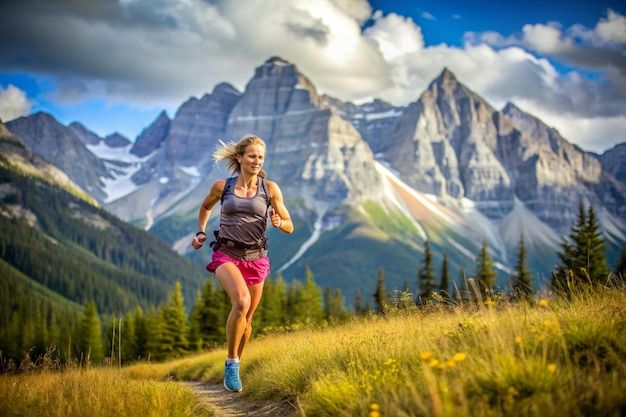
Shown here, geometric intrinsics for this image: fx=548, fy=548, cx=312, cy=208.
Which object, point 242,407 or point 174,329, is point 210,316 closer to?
point 174,329

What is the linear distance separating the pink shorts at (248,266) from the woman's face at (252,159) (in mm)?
1371

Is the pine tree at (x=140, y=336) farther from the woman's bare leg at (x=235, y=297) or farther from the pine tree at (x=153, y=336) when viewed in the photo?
the woman's bare leg at (x=235, y=297)

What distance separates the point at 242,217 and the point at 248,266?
0.77 meters

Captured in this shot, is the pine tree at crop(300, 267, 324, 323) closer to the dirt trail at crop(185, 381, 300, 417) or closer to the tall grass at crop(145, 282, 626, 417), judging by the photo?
the dirt trail at crop(185, 381, 300, 417)

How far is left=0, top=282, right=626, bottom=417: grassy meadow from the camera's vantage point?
448 centimetres

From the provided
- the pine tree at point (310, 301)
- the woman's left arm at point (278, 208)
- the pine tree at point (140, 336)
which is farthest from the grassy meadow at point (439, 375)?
the pine tree at point (140, 336)

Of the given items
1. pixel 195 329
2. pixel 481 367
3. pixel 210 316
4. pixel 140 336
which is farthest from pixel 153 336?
pixel 481 367

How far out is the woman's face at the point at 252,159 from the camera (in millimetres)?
8617

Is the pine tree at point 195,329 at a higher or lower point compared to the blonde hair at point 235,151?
lower

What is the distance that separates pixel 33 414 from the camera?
6.23 m

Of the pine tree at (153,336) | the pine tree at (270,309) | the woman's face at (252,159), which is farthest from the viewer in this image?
the pine tree at (270,309)

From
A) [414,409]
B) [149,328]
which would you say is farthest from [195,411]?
[149,328]

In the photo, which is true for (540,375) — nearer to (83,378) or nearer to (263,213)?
(263,213)

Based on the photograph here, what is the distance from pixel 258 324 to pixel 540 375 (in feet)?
156
